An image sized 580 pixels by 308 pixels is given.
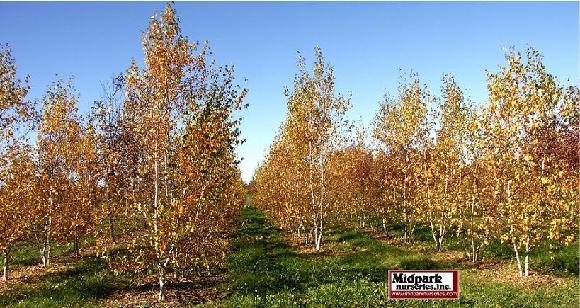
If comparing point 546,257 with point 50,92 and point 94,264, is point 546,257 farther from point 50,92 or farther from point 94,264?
point 50,92

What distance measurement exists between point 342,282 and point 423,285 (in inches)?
135

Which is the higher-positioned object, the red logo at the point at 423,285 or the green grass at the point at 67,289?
the red logo at the point at 423,285

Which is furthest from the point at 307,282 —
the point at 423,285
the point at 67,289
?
the point at 67,289

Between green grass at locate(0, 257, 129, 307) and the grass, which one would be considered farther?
green grass at locate(0, 257, 129, 307)

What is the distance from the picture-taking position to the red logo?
16859 millimetres

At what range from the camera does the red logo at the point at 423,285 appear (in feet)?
55.3

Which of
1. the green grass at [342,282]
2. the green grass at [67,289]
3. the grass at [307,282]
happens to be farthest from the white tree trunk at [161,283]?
the green grass at [67,289]

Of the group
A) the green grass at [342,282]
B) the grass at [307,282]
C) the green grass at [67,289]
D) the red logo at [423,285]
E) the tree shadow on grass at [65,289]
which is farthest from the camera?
the tree shadow on grass at [65,289]

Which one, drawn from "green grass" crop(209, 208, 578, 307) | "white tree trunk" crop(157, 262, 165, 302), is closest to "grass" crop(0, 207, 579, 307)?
"green grass" crop(209, 208, 578, 307)

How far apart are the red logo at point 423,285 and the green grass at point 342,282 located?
395 millimetres

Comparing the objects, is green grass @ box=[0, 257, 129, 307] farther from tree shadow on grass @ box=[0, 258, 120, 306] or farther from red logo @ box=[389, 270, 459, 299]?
red logo @ box=[389, 270, 459, 299]

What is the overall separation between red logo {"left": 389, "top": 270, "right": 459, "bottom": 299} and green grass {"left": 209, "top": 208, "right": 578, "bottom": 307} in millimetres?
395

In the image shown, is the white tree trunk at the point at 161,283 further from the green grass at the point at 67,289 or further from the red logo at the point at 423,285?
the red logo at the point at 423,285

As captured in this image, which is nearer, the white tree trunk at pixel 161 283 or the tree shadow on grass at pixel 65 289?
the white tree trunk at pixel 161 283
